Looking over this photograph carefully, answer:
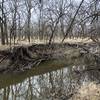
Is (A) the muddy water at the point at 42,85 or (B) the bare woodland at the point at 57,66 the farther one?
(A) the muddy water at the point at 42,85

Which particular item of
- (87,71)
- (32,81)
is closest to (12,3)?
(32,81)

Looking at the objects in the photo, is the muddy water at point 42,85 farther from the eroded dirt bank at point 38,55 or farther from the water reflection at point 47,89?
the eroded dirt bank at point 38,55

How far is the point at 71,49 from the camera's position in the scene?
34156mm

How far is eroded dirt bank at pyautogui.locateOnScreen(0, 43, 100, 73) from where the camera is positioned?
72.8 feet

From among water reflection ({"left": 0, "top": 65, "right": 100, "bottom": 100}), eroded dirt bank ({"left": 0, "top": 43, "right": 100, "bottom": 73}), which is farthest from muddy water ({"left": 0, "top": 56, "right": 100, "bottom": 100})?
eroded dirt bank ({"left": 0, "top": 43, "right": 100, "bottom": 73})

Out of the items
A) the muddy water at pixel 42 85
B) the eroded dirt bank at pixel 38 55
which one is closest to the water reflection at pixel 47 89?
the muddy water at pixel 42 85

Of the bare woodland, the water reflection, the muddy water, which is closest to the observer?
the bare woodland

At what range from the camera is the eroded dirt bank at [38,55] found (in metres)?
22.2

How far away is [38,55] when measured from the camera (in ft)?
91.1

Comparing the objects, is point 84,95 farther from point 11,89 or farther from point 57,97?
point 11,89

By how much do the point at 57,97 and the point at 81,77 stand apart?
3972 mm

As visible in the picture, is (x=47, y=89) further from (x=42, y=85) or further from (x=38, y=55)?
(x=38, y=55)

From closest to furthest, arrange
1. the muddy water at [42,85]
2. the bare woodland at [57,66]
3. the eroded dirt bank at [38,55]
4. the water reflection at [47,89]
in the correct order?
the bare woodland at [57,66] → the water reflection at [47,89] → the muddy water at [42,85] → the eroded dirt bank at [38,55]

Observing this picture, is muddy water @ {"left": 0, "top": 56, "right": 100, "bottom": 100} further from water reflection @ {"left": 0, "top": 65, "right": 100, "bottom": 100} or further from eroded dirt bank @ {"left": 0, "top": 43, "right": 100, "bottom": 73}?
eroded dirt bank @ {"left": 0, "top": 43, "right": 100, "bottom": 73}
